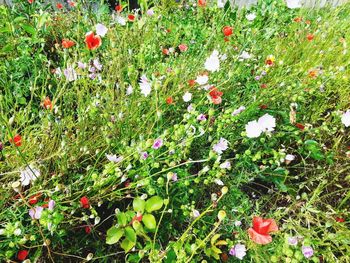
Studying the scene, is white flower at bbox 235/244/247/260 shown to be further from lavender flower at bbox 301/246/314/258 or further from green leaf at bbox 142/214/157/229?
green leaf at bbox 142/214/157/229

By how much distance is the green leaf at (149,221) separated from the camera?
3.59ft

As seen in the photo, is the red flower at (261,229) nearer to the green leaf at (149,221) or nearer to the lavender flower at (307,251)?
the lavender flower at (307,251)

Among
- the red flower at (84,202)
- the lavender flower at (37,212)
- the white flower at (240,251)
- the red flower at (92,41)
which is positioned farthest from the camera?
the red flower at (92,41)

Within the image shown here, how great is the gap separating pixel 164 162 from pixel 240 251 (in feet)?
1.38

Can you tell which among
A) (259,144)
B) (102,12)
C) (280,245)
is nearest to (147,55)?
(102,12)

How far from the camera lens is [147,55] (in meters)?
1.78

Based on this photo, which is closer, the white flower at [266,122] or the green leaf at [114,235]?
the green leaf at [114,235]

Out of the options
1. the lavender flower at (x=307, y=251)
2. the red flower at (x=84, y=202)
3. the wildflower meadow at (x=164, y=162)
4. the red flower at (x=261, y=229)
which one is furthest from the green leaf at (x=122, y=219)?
the lavender flower at (x=307, y=251)

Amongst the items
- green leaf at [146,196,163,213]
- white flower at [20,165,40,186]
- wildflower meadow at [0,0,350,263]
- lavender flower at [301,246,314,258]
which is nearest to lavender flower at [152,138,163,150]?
wildflower meadow at [0,0,350,263]

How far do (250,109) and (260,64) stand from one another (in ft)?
1.82

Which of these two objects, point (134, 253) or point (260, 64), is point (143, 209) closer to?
point (134, 253)

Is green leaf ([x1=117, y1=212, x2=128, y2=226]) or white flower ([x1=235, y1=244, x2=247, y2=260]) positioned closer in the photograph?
green leaf ([x1=117, y1=212, x2=128, y2=226])

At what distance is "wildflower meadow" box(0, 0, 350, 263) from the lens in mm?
1090

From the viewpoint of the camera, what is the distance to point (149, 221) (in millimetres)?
1104
